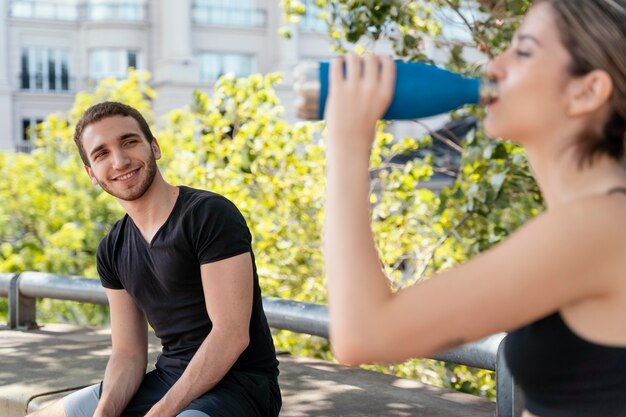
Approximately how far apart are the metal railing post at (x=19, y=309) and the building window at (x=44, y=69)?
32095 millimetres

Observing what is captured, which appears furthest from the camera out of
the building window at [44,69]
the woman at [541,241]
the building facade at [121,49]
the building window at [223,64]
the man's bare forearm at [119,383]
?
the building window at [223,64]

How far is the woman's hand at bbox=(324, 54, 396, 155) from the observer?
5.12 ft

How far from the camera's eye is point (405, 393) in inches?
169

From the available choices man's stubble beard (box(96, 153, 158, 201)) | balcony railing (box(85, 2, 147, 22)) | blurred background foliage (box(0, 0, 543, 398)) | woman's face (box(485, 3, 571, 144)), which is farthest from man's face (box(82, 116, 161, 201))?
balcony railing (box(85, 2, 147, 22))

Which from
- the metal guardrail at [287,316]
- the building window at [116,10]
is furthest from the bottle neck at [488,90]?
the building window at [116,10]

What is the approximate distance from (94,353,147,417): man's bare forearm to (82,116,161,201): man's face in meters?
0.58

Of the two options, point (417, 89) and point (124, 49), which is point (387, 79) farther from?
point (124, 49)

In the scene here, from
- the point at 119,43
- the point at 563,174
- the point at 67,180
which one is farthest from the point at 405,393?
the point at 119,43

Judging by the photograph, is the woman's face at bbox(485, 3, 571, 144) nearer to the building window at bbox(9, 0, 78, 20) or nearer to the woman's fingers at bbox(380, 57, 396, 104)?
the woman's fingers at bbox(380, 57, 396, 104)

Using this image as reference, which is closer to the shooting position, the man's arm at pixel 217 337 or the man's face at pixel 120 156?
the man's arm at pixel 217 337

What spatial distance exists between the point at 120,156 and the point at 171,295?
51cm

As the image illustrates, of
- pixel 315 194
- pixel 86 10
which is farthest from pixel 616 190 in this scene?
pixel 86 10

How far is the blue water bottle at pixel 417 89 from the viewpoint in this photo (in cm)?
156

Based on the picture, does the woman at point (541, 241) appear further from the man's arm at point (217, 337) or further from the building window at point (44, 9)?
the building window at point (44, 9)
